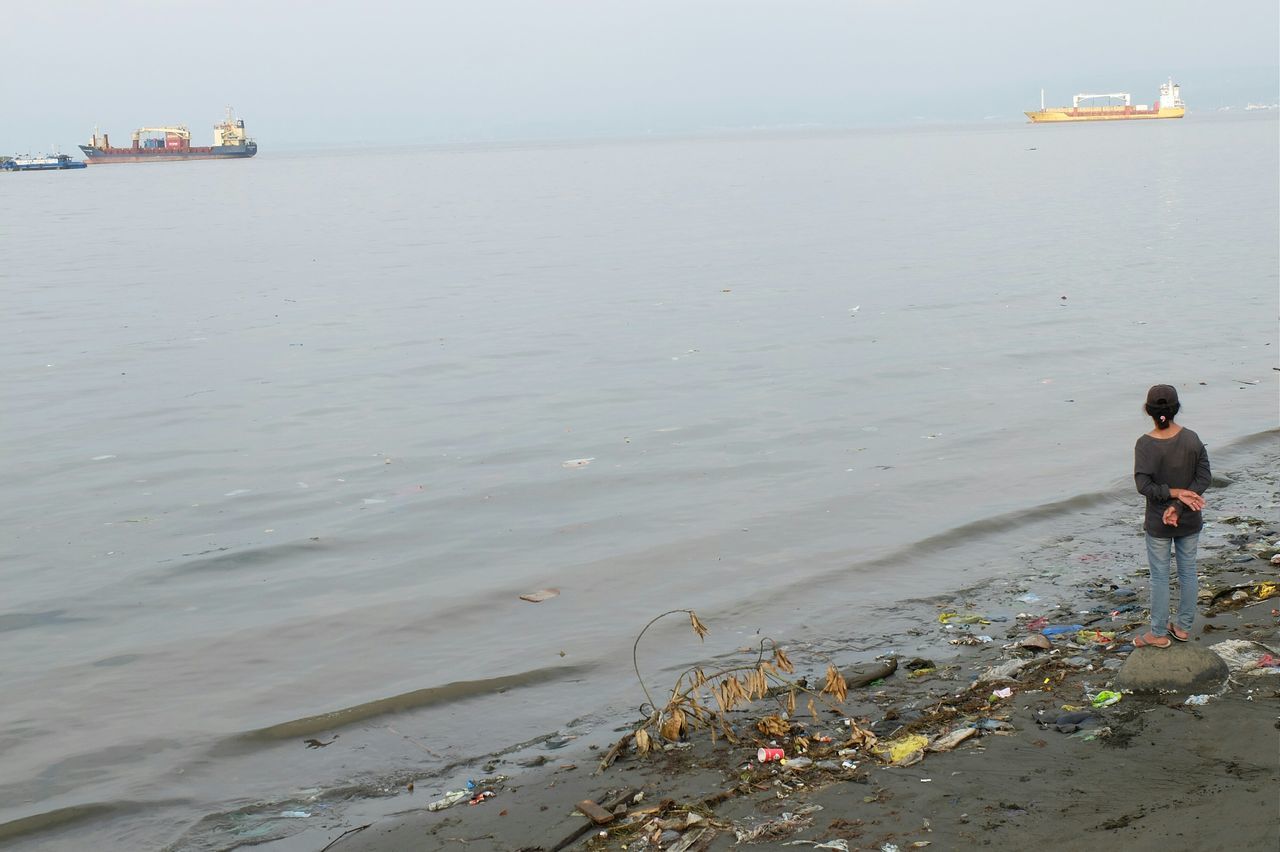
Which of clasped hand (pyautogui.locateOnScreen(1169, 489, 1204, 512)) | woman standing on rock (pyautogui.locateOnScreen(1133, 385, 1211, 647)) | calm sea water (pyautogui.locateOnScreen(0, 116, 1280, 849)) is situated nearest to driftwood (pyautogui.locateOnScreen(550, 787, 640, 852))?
calm sea water (pyautogui.locateOnScreen(0, 116, 1280, 849))

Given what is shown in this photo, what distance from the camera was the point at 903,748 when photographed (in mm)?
6191

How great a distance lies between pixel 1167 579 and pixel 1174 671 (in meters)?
0.68

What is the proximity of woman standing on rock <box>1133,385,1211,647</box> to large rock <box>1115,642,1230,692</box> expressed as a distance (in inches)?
5.3

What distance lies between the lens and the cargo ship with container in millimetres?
163375

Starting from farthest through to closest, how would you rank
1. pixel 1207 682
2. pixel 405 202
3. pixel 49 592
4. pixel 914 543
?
1. pixel 405 202
2. pixel 914 543
3. pixel 49 592
4. pixel 1207 682

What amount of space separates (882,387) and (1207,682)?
36.1 feet

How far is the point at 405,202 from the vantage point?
68.1 m

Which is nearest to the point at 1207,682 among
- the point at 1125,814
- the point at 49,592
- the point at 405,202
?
the point at 1125,814

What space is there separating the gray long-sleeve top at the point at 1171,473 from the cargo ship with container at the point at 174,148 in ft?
563

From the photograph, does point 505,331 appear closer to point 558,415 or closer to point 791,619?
point 558,415

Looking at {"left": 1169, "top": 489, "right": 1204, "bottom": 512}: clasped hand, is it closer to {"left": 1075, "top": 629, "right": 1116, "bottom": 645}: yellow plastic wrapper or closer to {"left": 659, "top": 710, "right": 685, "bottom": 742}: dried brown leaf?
{"left": 1075, "top": 629, "right": 1116, "bottom": 645}: yellow plastic wrapper

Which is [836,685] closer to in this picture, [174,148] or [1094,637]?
[1094,637]

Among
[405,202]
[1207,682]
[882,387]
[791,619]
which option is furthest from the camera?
[405,202]

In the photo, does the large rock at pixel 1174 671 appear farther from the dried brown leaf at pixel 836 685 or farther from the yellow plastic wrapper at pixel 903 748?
the dried brown leaf at pixel 836 685
